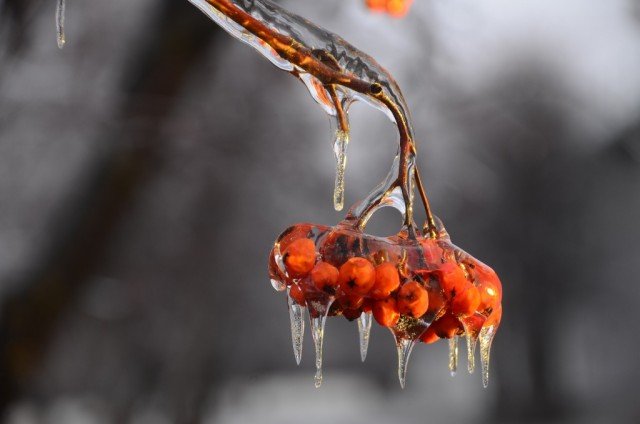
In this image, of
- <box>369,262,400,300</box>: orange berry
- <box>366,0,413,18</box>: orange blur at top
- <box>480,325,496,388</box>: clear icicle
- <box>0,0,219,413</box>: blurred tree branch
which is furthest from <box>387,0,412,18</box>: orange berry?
<box>369,262,400,300</box>: orange berry

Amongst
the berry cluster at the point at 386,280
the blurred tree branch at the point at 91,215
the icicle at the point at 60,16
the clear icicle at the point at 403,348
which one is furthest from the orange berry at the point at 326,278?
the blurred tree branch at the point at 91,215

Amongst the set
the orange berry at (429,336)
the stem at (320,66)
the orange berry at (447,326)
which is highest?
the stem at (320,66)

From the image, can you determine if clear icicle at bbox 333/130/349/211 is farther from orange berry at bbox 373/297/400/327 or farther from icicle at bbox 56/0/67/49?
icicle at bbox 56/0/67/49

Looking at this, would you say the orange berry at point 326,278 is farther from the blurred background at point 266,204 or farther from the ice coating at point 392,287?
the blurred background at point 266,204

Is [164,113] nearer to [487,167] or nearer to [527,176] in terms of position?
[487,167]

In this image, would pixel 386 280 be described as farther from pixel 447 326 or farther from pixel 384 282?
pixel 447 326

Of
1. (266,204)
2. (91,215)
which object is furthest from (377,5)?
(91,215)

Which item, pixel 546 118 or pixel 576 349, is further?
pixel 576 349

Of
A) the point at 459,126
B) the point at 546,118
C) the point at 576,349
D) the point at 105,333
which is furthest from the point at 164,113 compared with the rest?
the point at 576,349
